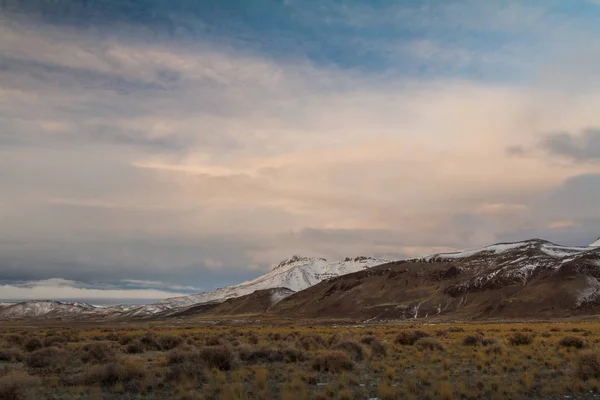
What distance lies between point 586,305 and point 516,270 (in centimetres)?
4799

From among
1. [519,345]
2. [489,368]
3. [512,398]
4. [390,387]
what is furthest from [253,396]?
[519,345]

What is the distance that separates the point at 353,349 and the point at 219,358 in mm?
7935

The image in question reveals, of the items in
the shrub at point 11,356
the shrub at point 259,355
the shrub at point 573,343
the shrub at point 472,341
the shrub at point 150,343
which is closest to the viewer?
the shrub at point 259,355

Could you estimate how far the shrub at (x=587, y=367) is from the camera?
60.4ft

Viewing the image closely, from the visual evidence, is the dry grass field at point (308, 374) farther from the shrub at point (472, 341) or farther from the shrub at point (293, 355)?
the shrub at point (472, 341)

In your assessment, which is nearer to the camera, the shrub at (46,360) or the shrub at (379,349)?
the shrub at (46,360)

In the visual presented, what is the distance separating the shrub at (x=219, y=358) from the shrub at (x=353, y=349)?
251 inches

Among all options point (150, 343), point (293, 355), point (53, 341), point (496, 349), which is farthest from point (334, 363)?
point (53, 341)

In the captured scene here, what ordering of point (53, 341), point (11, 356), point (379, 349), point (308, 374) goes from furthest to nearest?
point (53, 341) < point (379, 349) < point (11, 356) < point (308, 374)

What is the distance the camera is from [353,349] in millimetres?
26766

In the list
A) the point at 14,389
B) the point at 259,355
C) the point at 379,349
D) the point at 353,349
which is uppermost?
the point at 14,389

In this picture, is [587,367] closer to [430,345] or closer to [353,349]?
[353,349]

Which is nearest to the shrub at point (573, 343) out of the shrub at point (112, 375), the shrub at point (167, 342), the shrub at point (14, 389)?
the shrub at point (167, 342)

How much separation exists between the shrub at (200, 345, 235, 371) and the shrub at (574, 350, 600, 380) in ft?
43.7
